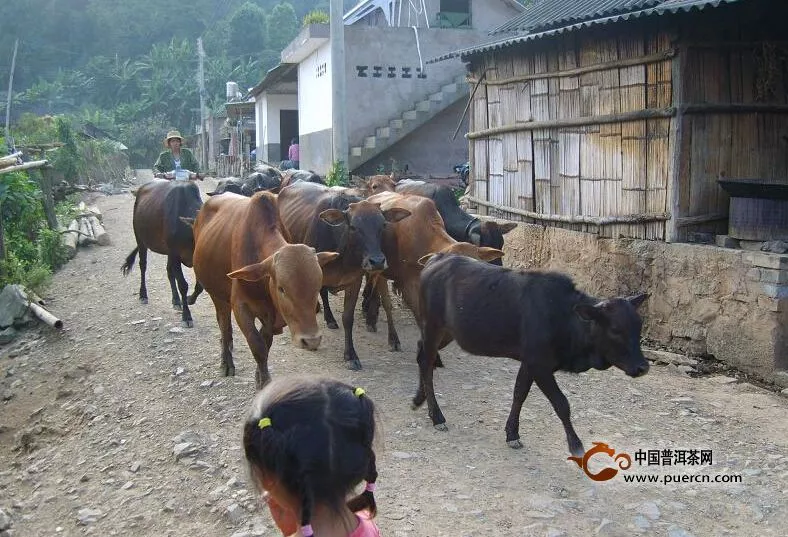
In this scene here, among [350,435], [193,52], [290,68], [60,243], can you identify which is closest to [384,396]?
[350,435]

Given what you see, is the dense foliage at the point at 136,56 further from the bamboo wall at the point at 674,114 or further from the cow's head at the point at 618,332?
the cow's head at the point at 618,332

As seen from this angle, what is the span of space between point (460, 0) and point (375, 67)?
4394 mm

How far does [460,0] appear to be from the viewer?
21.6 m

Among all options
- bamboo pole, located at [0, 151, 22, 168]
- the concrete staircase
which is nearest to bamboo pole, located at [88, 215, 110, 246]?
bamboo pole, located at [0, 151, 22, 168]

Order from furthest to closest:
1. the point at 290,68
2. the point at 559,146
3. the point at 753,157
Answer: the point at 290,68
the point at 559,146
the point at 753,157

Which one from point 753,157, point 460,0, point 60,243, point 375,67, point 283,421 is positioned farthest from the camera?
point 460,0

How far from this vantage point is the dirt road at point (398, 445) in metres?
4.71

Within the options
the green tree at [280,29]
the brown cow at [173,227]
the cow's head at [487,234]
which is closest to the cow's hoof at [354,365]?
the cow's head at [487,234]

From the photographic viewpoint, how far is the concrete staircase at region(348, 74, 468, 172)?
18.4 metres

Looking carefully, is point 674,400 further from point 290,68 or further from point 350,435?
point 290,68

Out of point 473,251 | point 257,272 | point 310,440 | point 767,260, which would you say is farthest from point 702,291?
point 310,440

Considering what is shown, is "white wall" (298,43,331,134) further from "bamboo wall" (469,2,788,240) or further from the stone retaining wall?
the stone retaining wall

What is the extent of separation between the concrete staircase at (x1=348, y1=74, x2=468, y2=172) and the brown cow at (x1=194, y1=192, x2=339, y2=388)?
35.4 ft

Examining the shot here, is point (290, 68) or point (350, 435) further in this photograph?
point (290, 68)
